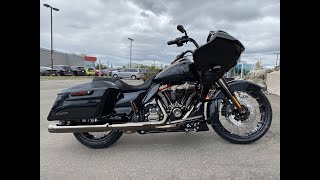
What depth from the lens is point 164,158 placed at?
289 centimetres

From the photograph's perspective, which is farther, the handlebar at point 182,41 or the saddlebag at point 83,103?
the handlebar at point 182,41

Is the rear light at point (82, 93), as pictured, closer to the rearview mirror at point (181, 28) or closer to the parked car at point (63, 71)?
the rearview mirror at point (181, 28)

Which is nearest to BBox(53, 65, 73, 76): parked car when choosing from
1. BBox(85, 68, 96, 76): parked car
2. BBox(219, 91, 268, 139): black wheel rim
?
BBox(85, 68, 96, 76): parked car

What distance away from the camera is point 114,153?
3.08m

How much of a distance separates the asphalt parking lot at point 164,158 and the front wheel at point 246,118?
13cm

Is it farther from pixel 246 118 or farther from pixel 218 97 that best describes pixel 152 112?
pixel 246 118

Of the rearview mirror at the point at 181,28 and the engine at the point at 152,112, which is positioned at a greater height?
the rearview mirror at the point at 181,28

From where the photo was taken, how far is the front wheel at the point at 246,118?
327 centimetres

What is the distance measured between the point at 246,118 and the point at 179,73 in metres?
1.19

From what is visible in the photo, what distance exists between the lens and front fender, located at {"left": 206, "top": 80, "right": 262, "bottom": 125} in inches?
124

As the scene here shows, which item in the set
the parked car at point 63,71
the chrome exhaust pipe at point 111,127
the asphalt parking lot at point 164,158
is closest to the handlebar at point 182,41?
the chrome exhaust pipe at point 111,127

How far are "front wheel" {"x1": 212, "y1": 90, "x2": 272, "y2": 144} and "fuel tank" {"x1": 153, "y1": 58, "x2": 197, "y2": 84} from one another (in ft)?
2.17
